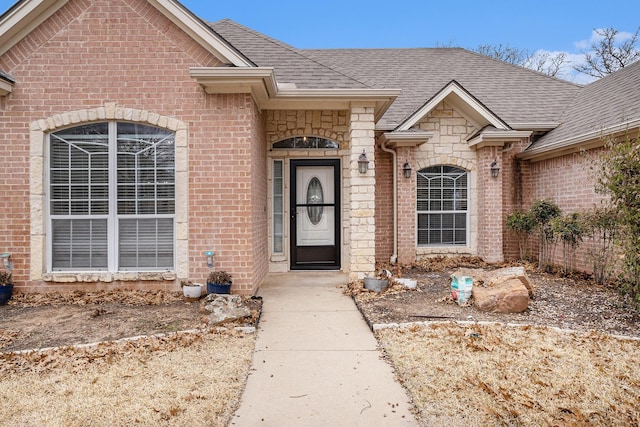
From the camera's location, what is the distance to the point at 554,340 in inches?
174

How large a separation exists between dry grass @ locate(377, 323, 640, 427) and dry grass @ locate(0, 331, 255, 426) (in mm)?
1596

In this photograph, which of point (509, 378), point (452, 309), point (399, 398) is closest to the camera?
point (399, 398)

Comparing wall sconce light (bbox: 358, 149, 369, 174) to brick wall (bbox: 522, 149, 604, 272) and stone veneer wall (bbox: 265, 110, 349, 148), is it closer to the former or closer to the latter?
stone veneer wall (bbox: 265, 110, 349, 148)

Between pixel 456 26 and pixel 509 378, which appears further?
pixel 456 26

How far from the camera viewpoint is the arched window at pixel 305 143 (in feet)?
27.6

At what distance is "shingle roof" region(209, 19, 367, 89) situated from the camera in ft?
23.1

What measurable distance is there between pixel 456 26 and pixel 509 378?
980 inches

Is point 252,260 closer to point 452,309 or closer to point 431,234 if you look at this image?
point 452,309

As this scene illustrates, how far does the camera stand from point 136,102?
623cm

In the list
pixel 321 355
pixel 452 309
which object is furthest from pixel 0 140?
pixel 452 309

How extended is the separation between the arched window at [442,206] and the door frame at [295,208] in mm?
2498

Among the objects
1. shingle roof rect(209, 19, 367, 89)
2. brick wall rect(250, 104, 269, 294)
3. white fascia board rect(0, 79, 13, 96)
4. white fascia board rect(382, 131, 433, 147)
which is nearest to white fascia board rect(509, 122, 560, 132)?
white fascia board rect(382, 131, 433, 147)

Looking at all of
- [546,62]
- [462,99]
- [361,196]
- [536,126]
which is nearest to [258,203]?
[361,196]

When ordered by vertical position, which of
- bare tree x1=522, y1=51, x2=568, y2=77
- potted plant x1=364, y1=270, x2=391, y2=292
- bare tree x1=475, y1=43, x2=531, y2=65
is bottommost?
potted plant x1=364, y1=270, x2=391, y2=292
